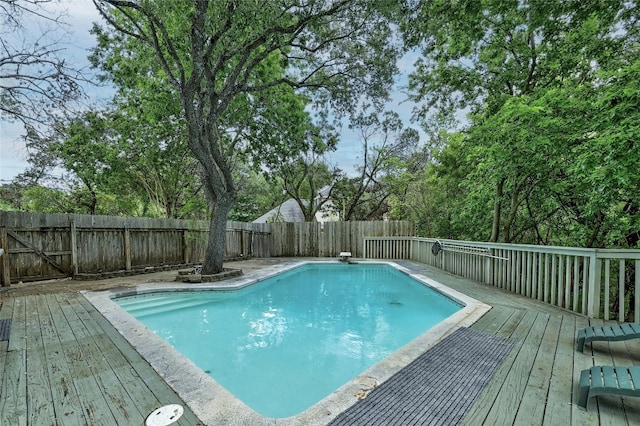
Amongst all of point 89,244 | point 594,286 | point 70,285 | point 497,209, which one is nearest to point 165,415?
point 594,286

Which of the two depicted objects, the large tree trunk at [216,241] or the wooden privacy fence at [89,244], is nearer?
the wooden privacy fence at [89,244]

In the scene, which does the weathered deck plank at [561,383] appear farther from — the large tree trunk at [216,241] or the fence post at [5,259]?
the fence post at [5,259]

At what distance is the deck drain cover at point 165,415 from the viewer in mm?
1540

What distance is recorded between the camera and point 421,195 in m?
12.5

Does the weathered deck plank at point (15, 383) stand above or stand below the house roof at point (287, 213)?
below

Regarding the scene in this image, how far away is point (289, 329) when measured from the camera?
4.20 metres

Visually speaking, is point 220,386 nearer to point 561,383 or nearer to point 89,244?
point 561,383

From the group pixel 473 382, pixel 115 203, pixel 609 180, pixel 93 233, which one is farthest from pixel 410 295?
pixel 115 203

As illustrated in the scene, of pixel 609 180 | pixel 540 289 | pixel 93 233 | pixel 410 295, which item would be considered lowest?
pixel 410 295

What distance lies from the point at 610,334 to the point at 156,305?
231 inches

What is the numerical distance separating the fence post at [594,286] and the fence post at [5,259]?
9.29 meters

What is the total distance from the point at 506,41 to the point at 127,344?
9.37 meters

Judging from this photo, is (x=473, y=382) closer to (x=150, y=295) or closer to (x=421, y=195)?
Result: (x=150, y=295)

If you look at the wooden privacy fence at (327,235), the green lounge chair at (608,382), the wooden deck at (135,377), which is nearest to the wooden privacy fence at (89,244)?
the wooden deck at (135,377)
